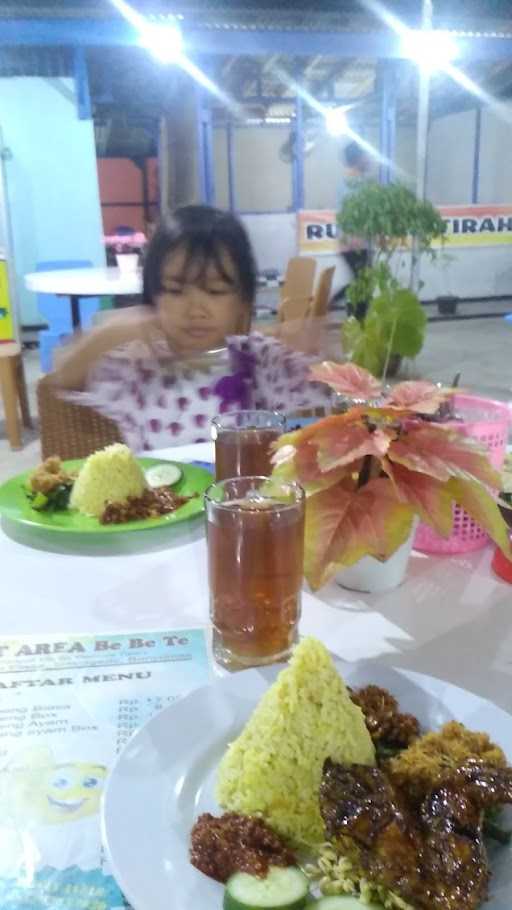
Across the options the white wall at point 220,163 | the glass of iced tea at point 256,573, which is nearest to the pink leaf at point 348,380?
the glass of iced tea at point 256,573

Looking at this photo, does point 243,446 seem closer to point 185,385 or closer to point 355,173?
point 185,385

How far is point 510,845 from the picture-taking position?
52 cm

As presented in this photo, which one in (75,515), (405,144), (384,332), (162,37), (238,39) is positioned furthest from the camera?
(405,144)

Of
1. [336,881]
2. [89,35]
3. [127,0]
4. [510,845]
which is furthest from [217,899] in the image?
[89,35]

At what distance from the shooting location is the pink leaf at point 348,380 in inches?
35.7

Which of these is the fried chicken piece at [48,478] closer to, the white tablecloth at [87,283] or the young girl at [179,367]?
the young girl at [179,367]

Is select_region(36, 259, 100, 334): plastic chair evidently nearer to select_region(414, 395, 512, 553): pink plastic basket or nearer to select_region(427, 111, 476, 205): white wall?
select_region(414, 395, 512, 553): pink plastic basket

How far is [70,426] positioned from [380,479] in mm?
1477

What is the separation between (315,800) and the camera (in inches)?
22.2

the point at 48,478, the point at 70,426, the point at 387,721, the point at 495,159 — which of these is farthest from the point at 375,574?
the point at 495,159

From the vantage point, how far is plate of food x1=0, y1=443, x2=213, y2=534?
1124mm

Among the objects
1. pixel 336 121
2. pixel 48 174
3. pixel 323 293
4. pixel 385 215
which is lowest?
pixel 323 293

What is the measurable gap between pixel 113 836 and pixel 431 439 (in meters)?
0.53

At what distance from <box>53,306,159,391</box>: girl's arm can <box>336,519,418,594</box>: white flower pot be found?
3.83ft
